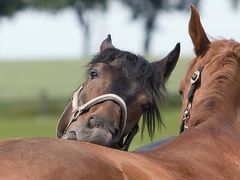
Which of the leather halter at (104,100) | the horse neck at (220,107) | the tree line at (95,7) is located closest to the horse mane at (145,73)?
the leather halter at (104,100)

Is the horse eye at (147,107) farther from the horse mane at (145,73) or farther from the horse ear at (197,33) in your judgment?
the horse ear at (197,33)

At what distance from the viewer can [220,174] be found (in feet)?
13.2

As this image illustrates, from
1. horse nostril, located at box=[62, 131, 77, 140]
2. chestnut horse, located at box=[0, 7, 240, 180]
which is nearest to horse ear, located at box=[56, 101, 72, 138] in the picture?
horse nostril, located at box=[62, 131, 77, 140]

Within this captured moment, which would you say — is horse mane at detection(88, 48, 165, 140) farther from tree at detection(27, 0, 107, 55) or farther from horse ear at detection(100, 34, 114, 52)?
tree at detection(27, 0, 107, 55)

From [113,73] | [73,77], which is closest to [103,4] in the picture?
[73,77]

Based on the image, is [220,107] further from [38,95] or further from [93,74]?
[38,95]

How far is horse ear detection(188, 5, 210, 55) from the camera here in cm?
498

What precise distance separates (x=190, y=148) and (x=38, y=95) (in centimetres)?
3256

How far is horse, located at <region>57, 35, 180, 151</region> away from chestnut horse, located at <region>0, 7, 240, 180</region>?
0.57 m

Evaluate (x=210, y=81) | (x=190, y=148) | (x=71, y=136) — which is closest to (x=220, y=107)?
(x=210, y=81)

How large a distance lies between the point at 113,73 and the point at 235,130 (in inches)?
55.1

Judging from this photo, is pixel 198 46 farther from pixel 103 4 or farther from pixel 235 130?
pixel 103 4

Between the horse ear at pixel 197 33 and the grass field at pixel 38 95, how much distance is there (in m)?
10.1

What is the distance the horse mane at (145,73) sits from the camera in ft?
18.7
